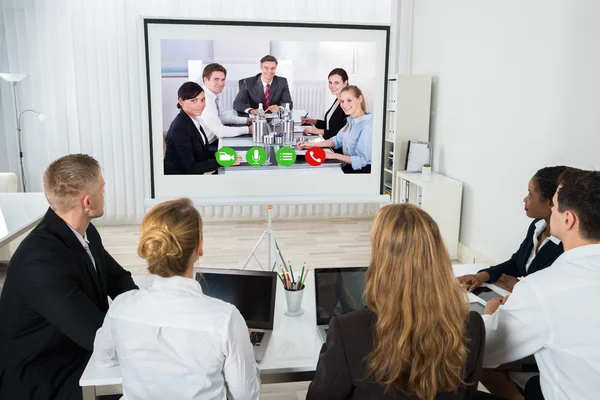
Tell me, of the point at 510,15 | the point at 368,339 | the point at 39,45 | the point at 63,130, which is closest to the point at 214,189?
the point at 63,130

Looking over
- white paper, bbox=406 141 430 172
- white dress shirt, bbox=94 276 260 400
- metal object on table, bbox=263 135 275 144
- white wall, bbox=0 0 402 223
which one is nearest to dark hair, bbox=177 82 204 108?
metal object on table, bbox=263 135 275 144

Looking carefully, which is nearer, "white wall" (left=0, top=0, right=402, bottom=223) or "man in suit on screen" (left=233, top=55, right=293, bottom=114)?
"man in suit on screen" (left=233, top=55, right=293, bottom=114)

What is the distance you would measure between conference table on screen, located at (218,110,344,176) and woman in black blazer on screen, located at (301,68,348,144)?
2.4 inches

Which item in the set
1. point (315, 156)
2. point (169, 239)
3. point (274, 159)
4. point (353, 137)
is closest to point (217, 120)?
point (274, 159)

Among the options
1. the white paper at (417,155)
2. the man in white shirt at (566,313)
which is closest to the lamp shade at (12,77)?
the white paper at (417,155)

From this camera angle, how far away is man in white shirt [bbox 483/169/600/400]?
1.43 m

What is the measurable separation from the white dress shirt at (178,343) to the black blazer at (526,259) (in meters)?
1.47

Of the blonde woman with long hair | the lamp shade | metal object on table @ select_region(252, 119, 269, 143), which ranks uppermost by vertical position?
the lamp shade

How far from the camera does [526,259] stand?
264 centimetres

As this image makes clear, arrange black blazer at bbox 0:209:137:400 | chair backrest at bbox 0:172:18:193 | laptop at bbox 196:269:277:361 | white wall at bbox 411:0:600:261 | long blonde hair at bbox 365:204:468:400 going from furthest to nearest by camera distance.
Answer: chair backrest at bbox 0:172:18:193 → white wall at bbox 411:0:600:261 → laptop at bbox 196:269:277:361 → black blazer at bbox 0:209:137:400 → long blonde hair at bbox 365:204:468:400

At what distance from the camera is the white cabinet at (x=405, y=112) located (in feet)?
17.1

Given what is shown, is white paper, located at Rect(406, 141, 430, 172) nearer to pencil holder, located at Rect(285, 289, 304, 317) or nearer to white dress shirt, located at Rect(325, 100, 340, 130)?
white dress shirt, located at Rect(325, 100, 340, 130)

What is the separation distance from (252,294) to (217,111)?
309 centimetres

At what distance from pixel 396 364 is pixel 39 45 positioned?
5.58 meters
